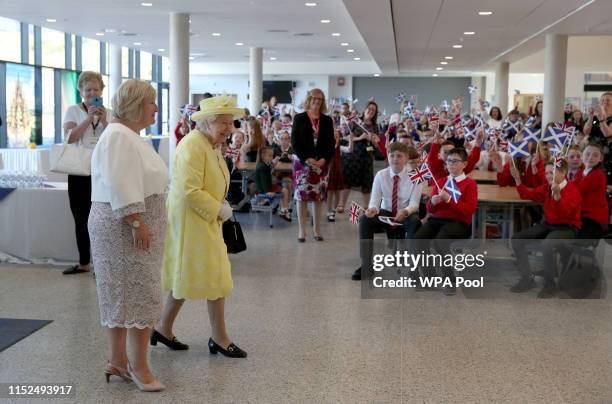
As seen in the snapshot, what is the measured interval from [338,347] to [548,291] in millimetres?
2223

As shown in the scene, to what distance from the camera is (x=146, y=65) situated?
27.0 meters

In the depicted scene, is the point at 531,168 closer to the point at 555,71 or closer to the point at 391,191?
the point at 391,191

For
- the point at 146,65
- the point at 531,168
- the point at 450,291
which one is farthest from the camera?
the point at 146,65

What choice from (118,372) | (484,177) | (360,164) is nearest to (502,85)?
(360,164)

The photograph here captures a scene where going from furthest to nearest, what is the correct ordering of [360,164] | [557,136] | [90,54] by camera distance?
[90,54], [360,164], [557,136]

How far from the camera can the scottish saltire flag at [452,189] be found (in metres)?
6.02

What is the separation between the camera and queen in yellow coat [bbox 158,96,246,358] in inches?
159

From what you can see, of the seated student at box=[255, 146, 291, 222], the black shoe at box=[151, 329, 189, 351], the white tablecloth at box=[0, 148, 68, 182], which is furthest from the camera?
the white tablecloth at box=[0, 148, 68, 182]

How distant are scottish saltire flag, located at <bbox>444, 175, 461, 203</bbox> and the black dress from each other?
13.0 feet

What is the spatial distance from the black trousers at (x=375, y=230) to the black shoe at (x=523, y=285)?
928 mm

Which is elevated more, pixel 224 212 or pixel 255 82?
pixel 255 82

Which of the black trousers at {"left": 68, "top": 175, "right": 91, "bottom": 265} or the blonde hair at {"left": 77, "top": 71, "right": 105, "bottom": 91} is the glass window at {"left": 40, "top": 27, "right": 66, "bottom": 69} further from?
the blonde hair at {"left": 77, "top": 71, "right": 105, "bottom": 91}

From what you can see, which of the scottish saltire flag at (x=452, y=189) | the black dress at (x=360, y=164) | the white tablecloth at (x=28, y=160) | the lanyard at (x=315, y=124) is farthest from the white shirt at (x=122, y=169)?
the white tablecloth at (x=28, y=160)

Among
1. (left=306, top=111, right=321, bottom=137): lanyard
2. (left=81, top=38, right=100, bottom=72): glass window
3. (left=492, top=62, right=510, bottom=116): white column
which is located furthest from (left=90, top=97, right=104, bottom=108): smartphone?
(left=492, top=62, right=510, bottom=116): white column
